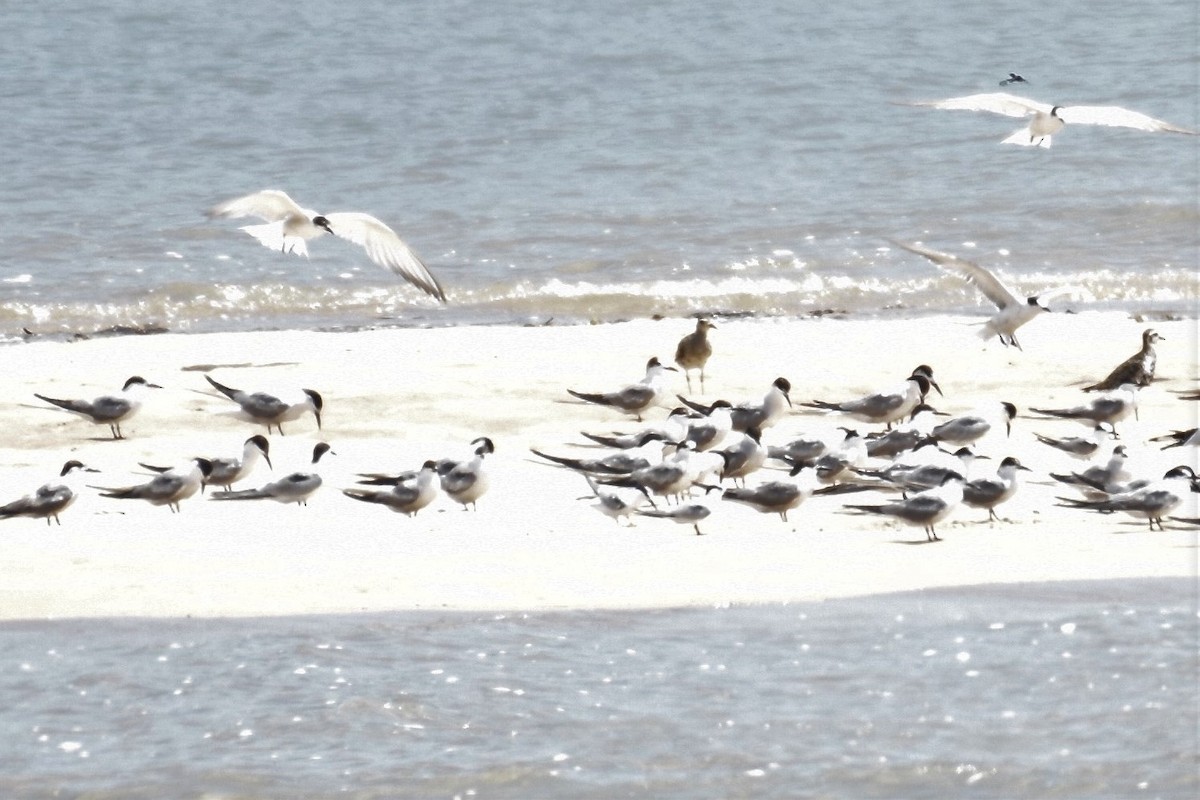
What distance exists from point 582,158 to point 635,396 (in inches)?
461

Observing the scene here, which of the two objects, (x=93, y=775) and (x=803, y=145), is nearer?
(x=93, y=775)

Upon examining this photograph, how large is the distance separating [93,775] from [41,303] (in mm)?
11838

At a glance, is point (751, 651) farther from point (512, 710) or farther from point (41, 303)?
point (41, 303)

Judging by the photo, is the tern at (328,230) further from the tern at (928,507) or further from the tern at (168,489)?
the tern at (928,507)

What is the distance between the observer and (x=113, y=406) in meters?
11.2

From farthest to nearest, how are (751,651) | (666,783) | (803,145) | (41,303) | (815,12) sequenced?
(815,12), (803,145), (41,303), (751,651), (666,783)

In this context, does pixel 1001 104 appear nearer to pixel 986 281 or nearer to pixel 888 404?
pixel 986 281

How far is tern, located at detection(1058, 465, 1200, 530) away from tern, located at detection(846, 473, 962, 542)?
62cm

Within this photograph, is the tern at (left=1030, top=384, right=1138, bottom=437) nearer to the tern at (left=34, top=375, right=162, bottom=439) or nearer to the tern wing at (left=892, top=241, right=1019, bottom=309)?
the tern wing at (left=892, top=241, right=1019, bottom=309)

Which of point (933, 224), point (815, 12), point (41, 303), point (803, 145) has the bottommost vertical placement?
point (41, 303)

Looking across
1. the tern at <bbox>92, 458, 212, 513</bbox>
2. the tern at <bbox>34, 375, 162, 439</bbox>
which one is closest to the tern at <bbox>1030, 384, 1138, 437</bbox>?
the tern at <bbox>92, 458, 212, 513</bbox>

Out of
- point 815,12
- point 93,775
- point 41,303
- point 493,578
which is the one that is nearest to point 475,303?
point 41,303

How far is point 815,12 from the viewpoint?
31.8 metres

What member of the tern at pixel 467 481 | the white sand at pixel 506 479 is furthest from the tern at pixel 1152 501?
the tern at pixel 467 481
